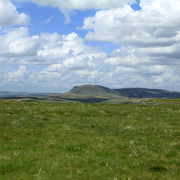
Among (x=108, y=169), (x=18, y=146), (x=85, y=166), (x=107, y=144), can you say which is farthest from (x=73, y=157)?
(x=18, y=146)

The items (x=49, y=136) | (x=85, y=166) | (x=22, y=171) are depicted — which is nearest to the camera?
(x=22, y=171)

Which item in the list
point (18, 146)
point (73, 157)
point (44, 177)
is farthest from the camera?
point (18, 146)

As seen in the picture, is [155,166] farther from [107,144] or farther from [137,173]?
[107,144]

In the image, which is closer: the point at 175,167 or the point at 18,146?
the point at 175,167

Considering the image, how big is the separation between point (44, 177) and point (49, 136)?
10.1 m

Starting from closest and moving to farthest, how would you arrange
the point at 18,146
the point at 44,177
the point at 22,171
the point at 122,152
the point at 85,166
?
the point at 44,177 < the point at 22,171 < the point at 85,166 < the point at 122,152 < the point at 18,146

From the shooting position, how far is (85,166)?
12.3 m

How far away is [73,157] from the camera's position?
45.1 ft

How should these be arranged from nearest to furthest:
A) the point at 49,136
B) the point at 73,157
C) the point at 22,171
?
the point at 22,171
the point at 73,157
the point at 49,136

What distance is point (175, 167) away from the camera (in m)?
11.9

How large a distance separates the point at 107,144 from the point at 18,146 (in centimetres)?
675

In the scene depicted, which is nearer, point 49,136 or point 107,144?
point 107,144

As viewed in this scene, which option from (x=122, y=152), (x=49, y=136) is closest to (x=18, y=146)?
(x=49, y=136)

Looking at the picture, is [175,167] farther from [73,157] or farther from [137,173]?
[73,157]
